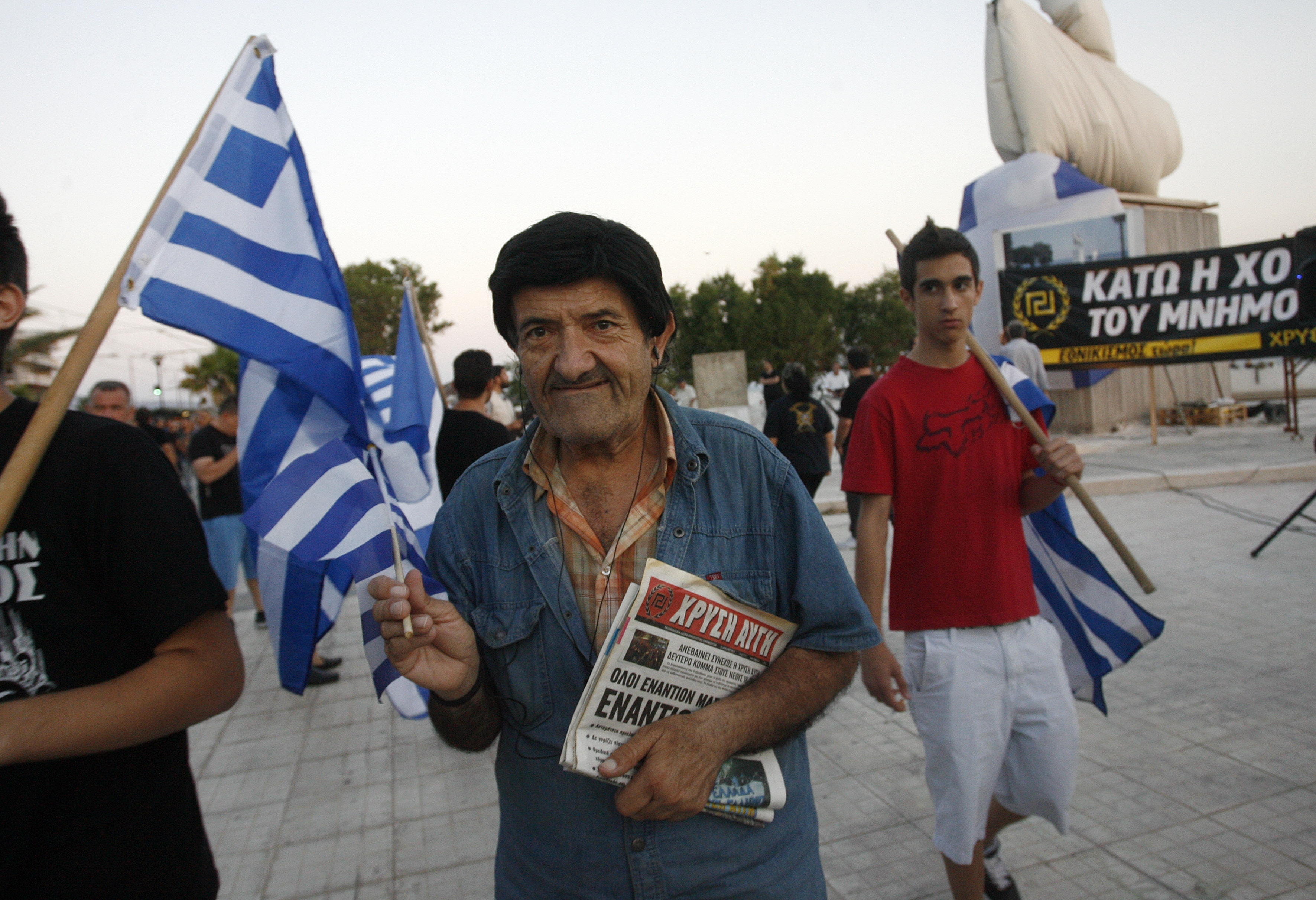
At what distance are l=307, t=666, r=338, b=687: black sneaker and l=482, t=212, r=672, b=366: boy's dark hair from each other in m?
4.86

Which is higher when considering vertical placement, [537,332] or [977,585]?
[537,332]

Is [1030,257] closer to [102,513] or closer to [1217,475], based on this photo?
[1217,475]

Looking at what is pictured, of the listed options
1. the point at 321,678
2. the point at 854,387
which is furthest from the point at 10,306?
the point at 854,387

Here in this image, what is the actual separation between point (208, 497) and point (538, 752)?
6070mm

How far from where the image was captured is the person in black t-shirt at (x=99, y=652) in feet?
4.72

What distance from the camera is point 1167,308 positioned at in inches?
530

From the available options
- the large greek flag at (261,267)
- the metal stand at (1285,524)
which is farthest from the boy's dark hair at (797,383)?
the large greek flag at (261,267)

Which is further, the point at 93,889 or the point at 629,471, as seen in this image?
the point at 629,471

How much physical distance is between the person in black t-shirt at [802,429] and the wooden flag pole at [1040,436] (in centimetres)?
454

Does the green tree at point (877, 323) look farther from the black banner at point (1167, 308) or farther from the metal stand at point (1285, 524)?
the metal stand at point (1285, 524)

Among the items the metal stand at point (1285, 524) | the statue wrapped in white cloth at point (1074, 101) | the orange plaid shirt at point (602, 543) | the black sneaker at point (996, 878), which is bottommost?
the black sneaker at point (996, 878)

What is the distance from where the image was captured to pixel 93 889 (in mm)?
1462

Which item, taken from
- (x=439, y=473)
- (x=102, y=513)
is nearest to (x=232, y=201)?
(x=102, y=513)

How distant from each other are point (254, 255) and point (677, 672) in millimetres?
1752
